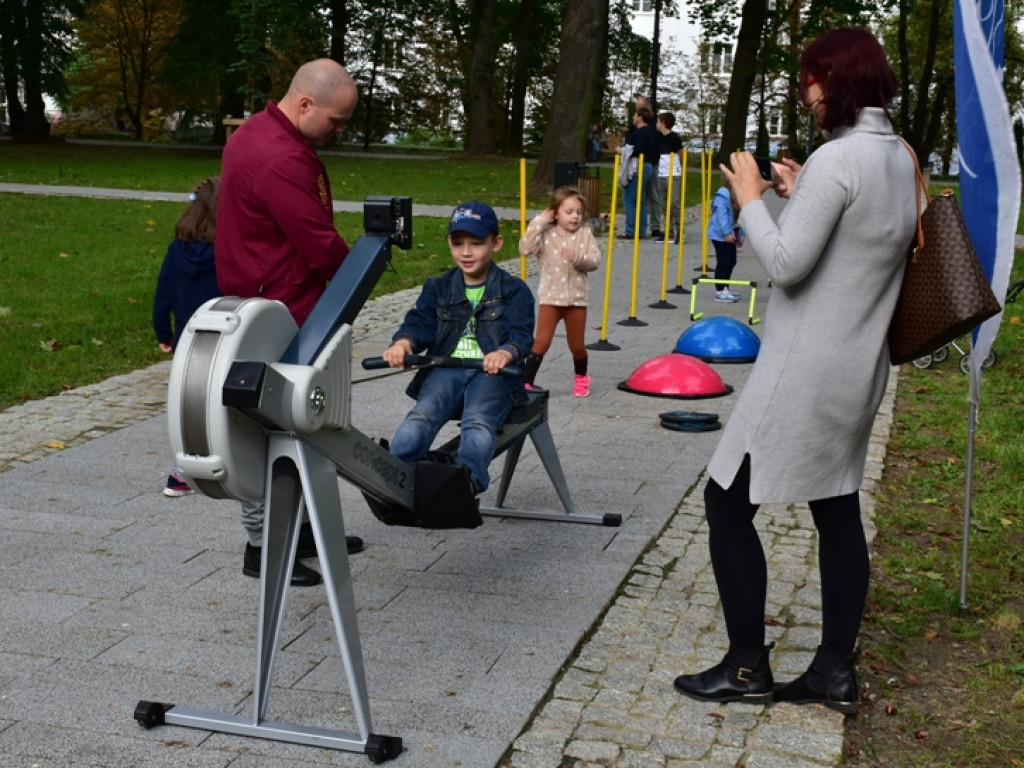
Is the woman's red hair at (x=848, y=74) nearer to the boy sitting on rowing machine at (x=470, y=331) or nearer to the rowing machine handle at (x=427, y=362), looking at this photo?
the rowing machine handle at (x=427, y=362)

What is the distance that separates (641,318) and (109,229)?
8.41m

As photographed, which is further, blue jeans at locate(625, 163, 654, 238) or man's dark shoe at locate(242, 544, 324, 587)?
blue jeans at locate(625, 163, 654, 238)

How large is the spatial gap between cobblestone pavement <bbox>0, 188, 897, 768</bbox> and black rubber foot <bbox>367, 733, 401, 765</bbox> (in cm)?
4

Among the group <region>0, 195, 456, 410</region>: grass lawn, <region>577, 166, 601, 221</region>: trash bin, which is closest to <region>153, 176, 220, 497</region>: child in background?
<region>0, 195, 456, 410</region>: grass lawn

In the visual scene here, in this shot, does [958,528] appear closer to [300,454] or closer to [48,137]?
[300,454]

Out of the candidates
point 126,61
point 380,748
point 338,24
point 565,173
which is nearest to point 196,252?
point 380,748

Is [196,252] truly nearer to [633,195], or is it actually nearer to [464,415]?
[464,415]

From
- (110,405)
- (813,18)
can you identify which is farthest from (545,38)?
(110,405)

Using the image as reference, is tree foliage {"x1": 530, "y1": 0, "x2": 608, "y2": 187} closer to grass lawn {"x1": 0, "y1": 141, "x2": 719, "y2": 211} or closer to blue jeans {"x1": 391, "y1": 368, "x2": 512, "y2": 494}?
grass lawn {"x1": 0, "y1": 141, "x2": 719, "y2": 211}

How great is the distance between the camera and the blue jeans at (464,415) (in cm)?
485

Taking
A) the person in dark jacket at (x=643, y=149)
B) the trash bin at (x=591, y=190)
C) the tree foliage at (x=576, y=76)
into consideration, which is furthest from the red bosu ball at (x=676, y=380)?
the tree foliage at (x=576, y=76)

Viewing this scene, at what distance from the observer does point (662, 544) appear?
18.9 ft

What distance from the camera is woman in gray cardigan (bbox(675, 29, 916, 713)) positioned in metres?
3.68

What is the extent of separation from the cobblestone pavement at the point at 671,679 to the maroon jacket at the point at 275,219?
1.54 m
